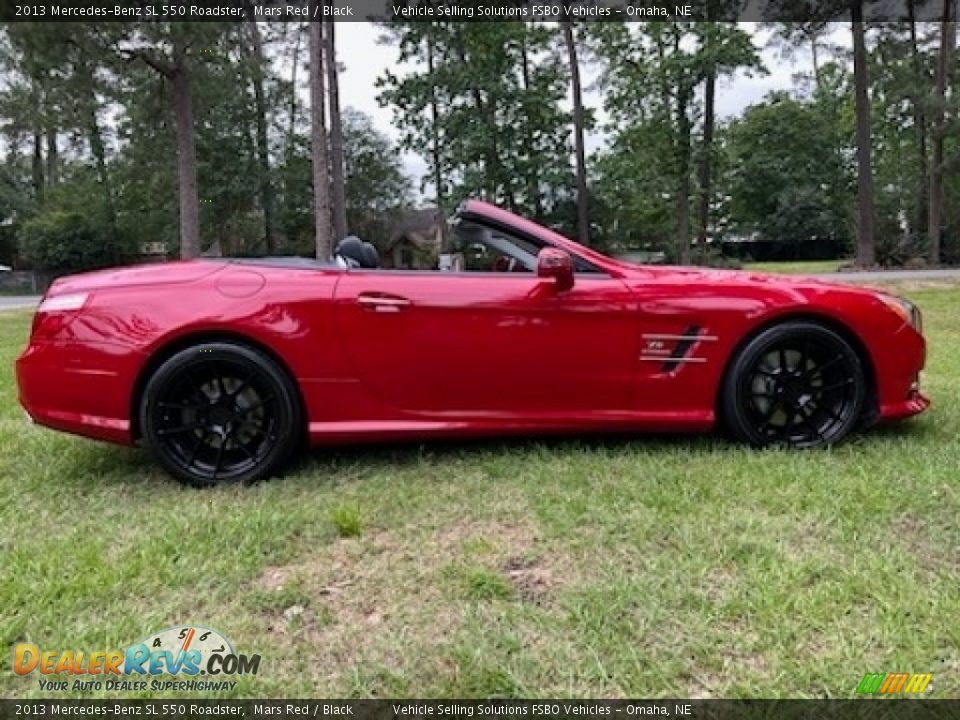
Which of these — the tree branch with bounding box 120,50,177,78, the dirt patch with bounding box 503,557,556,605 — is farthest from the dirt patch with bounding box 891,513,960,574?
the tree branch with bounding box 120,50,177,78

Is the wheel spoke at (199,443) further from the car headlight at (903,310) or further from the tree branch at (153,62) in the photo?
the tree branch at (153,62)

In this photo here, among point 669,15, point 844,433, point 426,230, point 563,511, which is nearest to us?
point 563,511

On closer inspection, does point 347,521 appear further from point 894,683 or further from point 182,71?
point 182,71

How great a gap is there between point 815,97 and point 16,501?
46.9 meters

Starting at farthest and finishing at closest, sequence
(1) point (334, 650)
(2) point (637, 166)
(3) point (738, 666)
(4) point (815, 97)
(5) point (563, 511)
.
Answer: (4) point (815, 97) → (2) point (637, 166) → (5) point (563, 511) → (1) point (334, 650) → (3) point (738, 666)

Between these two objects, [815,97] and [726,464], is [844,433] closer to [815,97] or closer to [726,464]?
[726,464]

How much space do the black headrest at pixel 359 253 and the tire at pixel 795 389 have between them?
1.67 metres

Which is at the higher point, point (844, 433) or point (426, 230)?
point (426, 230)

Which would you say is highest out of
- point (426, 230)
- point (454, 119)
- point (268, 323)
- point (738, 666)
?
point (454, 119)

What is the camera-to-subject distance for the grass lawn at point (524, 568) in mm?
1639

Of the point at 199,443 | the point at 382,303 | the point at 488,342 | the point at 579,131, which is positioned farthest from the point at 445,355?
the point at 579,131

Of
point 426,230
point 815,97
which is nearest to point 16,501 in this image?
point 426,230

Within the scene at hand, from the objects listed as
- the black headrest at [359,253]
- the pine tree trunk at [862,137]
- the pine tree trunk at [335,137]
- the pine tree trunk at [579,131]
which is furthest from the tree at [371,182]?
the black headrest at [359,253]

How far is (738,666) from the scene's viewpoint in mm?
1614
